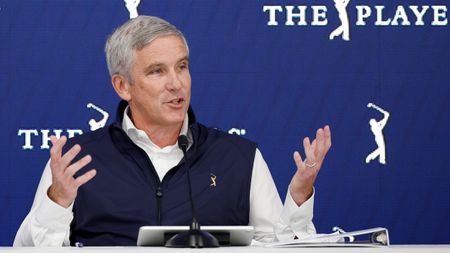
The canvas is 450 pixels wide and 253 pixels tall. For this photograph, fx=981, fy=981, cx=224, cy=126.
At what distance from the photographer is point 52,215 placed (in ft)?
8.84

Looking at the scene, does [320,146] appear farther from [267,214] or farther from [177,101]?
[177,101]

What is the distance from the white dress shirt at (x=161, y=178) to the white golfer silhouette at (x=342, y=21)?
32.3 inches

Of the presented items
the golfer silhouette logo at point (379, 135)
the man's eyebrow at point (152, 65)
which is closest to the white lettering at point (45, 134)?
the man's eyebrow at point (152, 65)

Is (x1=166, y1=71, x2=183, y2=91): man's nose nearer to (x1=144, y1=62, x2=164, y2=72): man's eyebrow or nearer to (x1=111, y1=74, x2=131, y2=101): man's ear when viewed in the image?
(x1=144, y1=62, x2=164, y2=72): man's eyebrow

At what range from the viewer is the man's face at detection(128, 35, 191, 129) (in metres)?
3.05

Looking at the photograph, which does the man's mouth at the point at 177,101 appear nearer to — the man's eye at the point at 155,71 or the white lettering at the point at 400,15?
the man's eye at the point at 155,71

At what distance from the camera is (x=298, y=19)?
382 cm

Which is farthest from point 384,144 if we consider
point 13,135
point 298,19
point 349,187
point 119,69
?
point 13,135

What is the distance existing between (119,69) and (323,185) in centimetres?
106

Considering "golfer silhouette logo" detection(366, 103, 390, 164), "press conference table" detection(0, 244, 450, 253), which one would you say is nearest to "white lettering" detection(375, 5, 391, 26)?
"golfer silhouette logo" detection(366, 103, 390, 164)

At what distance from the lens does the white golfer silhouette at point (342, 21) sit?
3.80 m

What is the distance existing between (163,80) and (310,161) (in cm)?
63

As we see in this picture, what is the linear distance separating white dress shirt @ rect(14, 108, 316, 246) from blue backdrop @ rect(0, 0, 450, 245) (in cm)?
63

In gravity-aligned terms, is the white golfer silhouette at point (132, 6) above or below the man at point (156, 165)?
above
